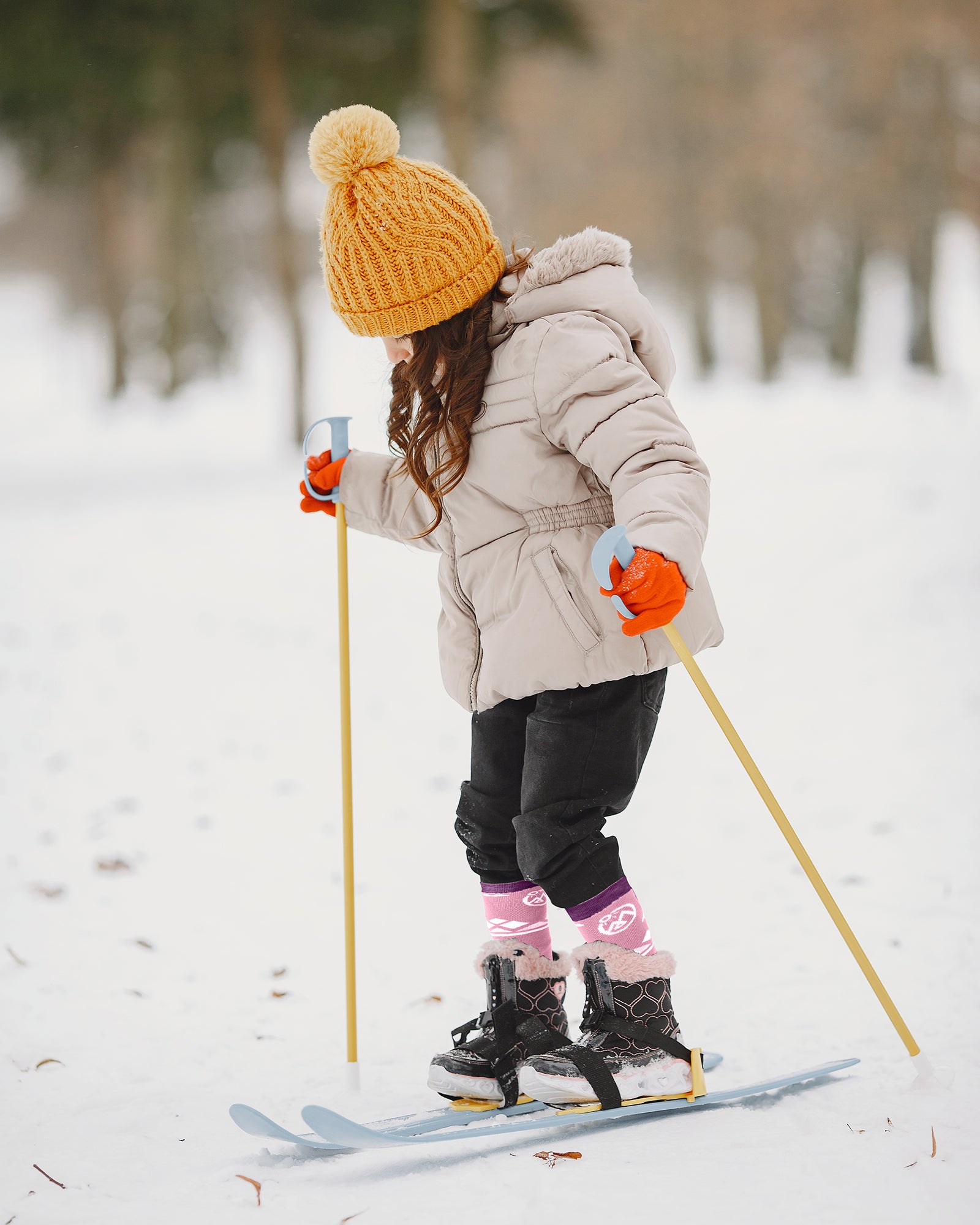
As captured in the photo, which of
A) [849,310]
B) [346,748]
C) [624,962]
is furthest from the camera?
[849,310]

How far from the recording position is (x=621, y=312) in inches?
83.6

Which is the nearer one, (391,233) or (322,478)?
(391,233)

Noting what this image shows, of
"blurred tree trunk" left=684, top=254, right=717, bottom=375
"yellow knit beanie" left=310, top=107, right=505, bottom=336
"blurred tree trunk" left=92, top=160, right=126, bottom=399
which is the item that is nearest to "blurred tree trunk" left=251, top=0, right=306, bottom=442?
"blurred tree trunk" left=92, top=160, right=126, bottom=399

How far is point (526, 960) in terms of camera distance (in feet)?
7.81

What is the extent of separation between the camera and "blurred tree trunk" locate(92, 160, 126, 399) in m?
16.5

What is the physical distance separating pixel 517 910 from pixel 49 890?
1.95m

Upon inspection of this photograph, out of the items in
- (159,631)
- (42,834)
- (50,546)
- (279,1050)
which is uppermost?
(50,546)

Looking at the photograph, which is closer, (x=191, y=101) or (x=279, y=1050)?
(x=279, y=1050)

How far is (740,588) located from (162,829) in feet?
12.9

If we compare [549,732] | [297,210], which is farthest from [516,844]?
[297,210]

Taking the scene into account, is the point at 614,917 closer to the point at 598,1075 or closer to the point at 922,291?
the point at 598,1075

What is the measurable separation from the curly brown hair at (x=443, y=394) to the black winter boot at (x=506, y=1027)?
3.10ft

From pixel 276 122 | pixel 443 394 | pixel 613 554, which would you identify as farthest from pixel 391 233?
pixel 276 122

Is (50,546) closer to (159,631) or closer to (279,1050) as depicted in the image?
(159,631)
